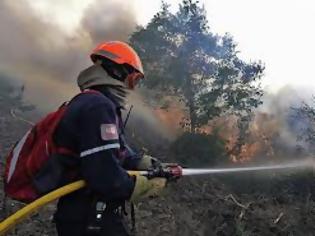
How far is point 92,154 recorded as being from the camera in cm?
296

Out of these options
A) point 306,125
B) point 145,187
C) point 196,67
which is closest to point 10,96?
point 196,67

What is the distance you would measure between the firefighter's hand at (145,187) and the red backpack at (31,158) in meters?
0.42

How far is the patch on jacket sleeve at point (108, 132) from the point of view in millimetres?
2984

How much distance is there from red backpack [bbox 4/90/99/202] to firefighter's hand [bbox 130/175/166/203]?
16.7 inches

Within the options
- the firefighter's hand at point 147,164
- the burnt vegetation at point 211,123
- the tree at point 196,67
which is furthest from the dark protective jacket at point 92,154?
the tree at point 196,67

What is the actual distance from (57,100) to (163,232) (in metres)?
Answer: 11.8

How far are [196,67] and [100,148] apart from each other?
12233mm

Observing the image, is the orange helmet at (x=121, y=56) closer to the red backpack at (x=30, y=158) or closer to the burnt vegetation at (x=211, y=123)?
the red backpack at (x=30, y=158)

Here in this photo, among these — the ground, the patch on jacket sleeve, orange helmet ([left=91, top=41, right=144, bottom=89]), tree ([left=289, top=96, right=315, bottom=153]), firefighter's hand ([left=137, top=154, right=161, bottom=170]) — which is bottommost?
the ground

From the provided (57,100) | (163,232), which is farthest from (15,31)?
(163,232)

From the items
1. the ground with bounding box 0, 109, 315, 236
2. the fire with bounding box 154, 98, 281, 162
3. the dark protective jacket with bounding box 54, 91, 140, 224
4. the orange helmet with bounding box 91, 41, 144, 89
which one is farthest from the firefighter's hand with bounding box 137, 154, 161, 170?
the fire with bounding box 154, 98, 281, 162

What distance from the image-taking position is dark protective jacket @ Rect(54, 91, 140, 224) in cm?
296

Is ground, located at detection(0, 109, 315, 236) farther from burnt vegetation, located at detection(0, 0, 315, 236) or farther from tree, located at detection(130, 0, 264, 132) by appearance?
tree, located at detection(130, 0, 264, 132)

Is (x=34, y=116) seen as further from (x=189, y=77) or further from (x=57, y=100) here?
(x=189, y=77)
